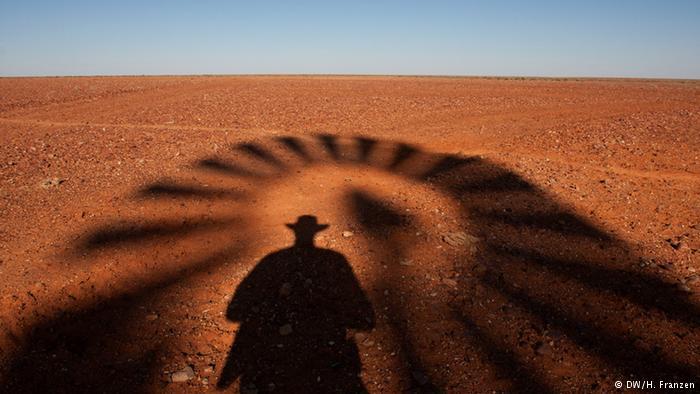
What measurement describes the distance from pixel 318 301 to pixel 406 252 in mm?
1276

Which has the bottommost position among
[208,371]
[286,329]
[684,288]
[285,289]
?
[208,371]

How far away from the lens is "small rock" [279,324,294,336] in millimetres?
3898

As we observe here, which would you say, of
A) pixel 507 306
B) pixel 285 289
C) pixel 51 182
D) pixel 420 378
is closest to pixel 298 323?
pixel 285 289

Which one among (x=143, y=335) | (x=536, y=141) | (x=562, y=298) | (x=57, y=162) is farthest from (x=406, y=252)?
(x=57, y=162)

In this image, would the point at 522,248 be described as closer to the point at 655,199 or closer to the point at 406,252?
the point at 406,252

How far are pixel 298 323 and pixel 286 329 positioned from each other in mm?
137

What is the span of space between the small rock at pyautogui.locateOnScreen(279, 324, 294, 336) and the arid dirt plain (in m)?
0.01

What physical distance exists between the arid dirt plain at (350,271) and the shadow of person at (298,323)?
2cm

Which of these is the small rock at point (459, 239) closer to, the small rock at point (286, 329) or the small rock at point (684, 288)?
the small rock at point (684, 288)

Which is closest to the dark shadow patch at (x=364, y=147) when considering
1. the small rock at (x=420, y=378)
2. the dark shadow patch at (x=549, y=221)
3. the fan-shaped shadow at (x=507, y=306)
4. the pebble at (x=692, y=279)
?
the fan-shaped shadow at (x=507, y=306)

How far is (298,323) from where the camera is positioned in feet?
13.2

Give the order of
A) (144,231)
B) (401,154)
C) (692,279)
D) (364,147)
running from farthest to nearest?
(364,147) < (401,154) < (144,231) < (692,279)

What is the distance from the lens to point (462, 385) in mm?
3264

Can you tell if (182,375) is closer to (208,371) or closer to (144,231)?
(208,371)
